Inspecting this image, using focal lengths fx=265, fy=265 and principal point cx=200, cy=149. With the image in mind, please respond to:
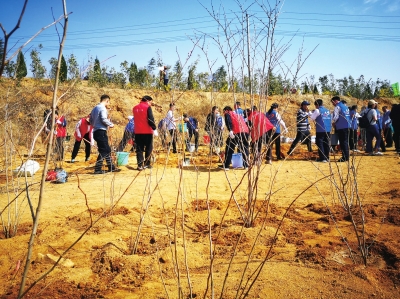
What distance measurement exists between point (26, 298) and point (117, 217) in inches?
57.0

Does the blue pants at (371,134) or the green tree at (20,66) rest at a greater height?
the green tree at (20,66)

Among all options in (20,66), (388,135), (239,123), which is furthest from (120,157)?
(388,135)

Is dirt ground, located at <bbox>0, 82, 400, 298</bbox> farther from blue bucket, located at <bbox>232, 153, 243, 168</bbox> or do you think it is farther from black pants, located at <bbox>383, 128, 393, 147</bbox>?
black pants, located at <bbox>383, 128, 393, 147</bbox>

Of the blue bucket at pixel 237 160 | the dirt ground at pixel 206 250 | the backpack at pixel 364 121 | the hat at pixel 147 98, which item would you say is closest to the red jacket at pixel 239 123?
the dirt ground at pixel 206 250

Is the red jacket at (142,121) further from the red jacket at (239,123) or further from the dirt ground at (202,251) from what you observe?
the dirt ground at (202,251)

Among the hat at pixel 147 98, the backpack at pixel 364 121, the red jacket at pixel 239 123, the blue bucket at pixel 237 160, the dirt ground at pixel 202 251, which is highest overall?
the hat at pixel 147 98

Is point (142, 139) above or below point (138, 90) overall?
below

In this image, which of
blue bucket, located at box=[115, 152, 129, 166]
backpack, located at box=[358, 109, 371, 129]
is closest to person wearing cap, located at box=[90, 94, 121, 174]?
blue bucket, located at box=[115, 152, 129, 166]

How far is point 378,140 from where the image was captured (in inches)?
324

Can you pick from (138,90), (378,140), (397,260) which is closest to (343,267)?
(397,260)

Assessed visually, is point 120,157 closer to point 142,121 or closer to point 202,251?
point 142,121

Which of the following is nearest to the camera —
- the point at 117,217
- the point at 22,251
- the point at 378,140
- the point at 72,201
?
the point at 22,251

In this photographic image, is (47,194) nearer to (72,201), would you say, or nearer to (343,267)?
(72,201)

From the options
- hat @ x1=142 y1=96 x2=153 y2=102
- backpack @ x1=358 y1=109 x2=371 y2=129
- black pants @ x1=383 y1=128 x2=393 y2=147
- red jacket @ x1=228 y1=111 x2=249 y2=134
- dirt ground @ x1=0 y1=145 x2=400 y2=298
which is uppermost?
hat @ x1=142 y1=96 x2=153 y2=102
